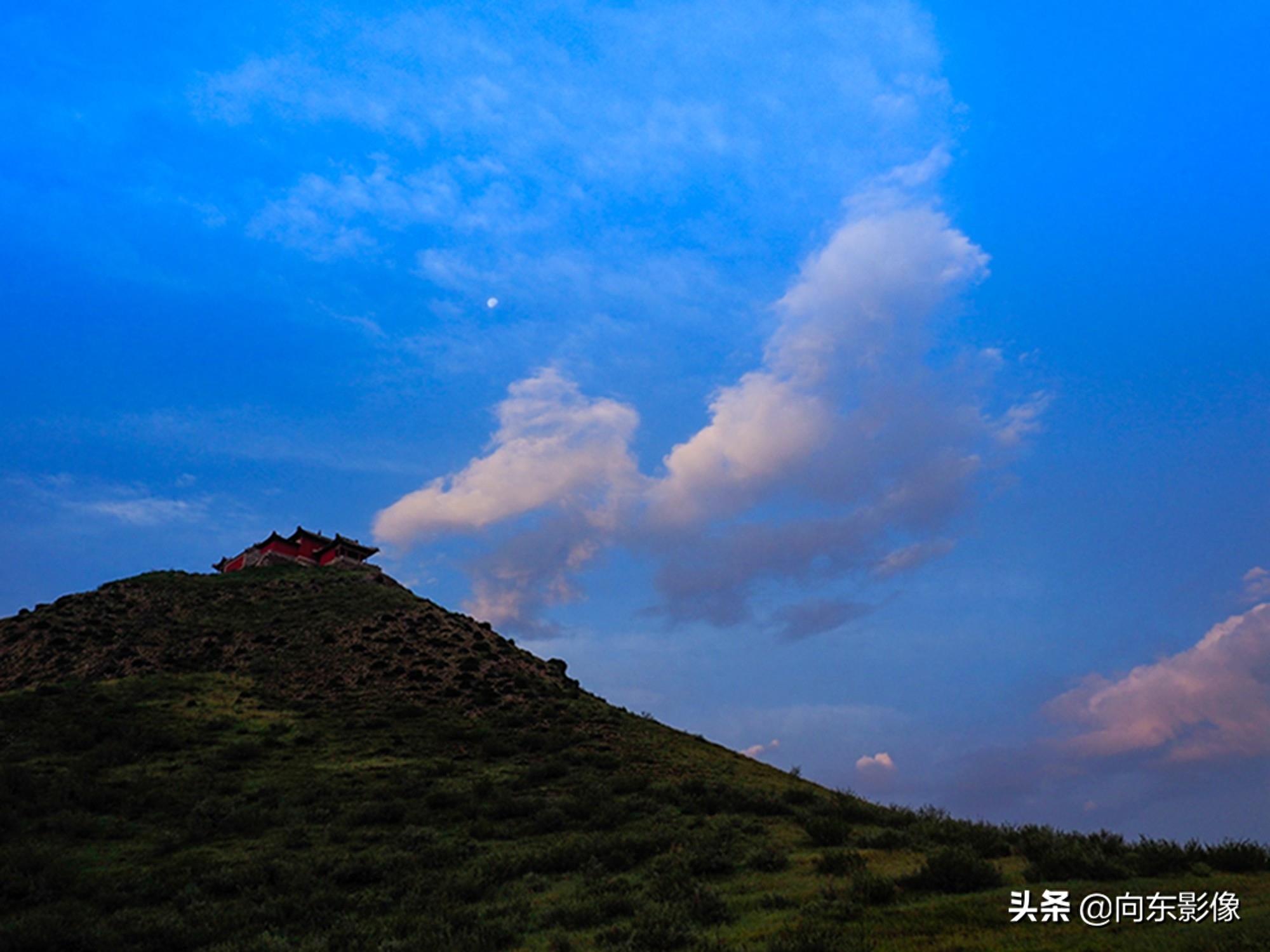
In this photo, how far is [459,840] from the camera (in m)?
Answer: 17.4

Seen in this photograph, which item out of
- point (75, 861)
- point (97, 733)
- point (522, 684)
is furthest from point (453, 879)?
point (522, 684)

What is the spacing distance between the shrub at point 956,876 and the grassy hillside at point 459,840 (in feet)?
0.12

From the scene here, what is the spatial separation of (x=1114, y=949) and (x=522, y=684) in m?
34.1

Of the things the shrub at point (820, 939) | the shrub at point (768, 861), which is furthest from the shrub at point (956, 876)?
the shrub at point (768, 861)

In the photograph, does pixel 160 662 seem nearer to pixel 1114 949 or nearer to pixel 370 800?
pixel 370 800

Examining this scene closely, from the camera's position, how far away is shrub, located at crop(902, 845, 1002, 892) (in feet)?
36.1

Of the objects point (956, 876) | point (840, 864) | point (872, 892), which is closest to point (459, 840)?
point (840, 864)

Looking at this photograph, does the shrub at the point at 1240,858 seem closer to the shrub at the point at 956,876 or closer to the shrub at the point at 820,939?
the shrub at the point at 956,876

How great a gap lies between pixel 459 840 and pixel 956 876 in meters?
11.5

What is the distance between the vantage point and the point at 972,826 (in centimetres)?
1533

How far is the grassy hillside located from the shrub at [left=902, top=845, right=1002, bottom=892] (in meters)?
0.04

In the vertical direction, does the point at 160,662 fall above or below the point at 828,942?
above

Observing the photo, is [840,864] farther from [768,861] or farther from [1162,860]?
[1162,860]

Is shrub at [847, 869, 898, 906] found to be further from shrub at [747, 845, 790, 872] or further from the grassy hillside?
shrub at [747, 845, 790, 872]
